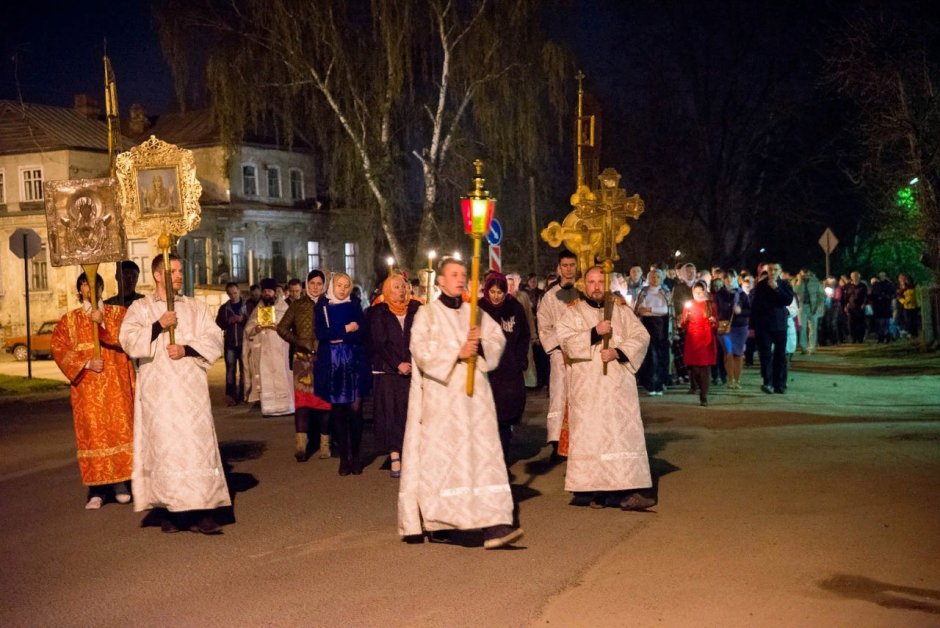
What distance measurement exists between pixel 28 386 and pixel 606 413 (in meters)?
17.6

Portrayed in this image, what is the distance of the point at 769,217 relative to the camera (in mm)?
44844

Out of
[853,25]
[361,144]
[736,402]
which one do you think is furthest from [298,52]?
[736,402]

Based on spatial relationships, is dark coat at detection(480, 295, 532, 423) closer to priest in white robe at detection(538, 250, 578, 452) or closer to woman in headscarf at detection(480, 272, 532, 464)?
woman in headscarf at detection(480, 272, 532, 464)

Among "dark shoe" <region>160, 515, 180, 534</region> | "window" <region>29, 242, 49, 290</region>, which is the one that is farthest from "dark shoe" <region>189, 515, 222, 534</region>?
"window" <region>29, 242, 49, 290</region>

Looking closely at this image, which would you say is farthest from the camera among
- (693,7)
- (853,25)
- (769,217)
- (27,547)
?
(769,217)

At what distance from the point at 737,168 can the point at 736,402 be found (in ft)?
94.3

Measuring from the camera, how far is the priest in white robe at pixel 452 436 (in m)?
7.80

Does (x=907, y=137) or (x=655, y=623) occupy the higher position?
(x=907, y=137)

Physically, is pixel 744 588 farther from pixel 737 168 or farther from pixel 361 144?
pixel 737 168

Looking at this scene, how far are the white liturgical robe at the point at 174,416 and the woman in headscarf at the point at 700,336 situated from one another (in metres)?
8.99

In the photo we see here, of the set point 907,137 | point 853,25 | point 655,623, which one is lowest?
point 655,623

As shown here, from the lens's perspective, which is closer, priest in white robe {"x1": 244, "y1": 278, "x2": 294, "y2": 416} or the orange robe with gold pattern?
the orange robe with gold pattern

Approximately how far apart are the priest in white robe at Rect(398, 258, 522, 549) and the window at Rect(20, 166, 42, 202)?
44966mm

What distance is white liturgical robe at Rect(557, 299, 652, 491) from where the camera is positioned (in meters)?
8.96
